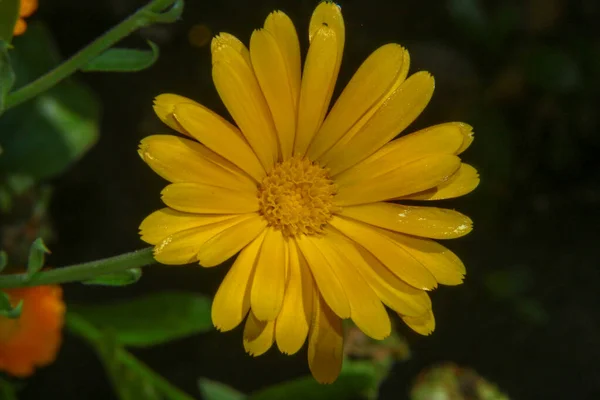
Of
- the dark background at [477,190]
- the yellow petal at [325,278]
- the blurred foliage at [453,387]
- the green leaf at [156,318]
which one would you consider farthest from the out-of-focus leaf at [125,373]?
the yellow petal at [325,278]

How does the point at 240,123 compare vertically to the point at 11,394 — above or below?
above

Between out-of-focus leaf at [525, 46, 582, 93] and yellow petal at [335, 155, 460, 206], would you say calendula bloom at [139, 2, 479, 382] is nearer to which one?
yellow petal at [335, 155, 460, 206]

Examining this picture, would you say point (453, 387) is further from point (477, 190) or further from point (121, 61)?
point (121, 61)

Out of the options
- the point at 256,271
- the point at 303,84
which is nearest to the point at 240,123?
the point at 303,84

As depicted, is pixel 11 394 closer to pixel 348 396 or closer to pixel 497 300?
pixel 348 396

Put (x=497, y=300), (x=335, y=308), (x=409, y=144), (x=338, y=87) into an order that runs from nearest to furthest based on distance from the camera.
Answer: (x=335, y=308)
(x=409, y=144)
(x=338, y=87)
(x=497, y=300)

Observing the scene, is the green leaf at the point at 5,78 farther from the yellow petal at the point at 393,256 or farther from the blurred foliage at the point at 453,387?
the blurred foliage at the point at 453,387
